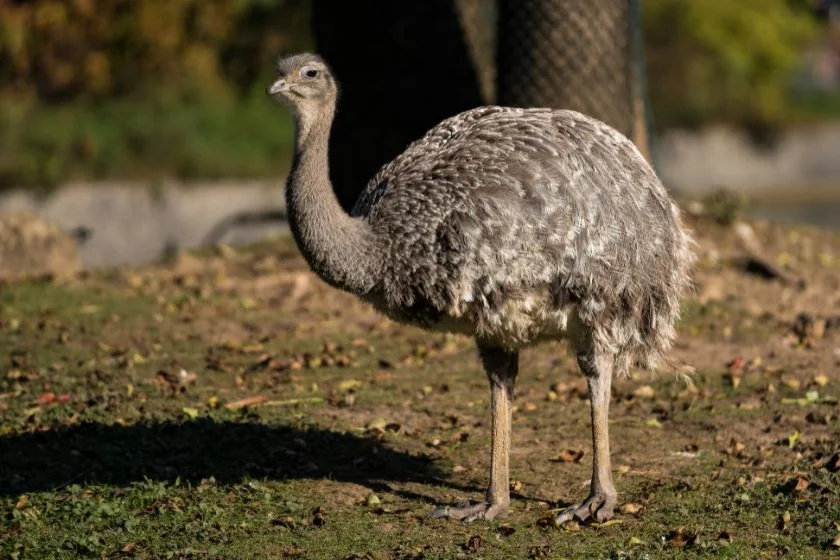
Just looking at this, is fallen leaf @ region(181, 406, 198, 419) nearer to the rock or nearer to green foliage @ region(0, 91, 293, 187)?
the rock

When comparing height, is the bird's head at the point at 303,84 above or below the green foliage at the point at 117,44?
above

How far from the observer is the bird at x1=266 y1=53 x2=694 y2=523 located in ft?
22.1

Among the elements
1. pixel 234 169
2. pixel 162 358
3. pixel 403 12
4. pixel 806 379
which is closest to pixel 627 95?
pixel 403 12

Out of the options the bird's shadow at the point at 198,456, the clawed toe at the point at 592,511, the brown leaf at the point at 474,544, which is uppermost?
the clawed toe at the point at 592,511

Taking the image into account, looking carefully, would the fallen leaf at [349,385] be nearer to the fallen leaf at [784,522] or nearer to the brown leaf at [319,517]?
the brown leaf at [319,517]

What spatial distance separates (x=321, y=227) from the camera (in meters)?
6.75

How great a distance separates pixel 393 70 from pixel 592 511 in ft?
21.5

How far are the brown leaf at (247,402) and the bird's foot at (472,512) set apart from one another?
7.22 ft

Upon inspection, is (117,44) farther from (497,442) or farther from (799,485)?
(799,485)

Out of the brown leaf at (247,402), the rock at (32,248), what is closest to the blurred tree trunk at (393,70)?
the rock at (32,248)

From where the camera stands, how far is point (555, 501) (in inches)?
289

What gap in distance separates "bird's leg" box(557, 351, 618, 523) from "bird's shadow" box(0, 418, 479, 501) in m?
0.77

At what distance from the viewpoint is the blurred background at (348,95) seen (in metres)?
11.7

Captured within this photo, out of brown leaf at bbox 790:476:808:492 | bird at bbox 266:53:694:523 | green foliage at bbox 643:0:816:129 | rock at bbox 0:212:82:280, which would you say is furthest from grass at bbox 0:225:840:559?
green foliage at bbox 643:0:816:129
